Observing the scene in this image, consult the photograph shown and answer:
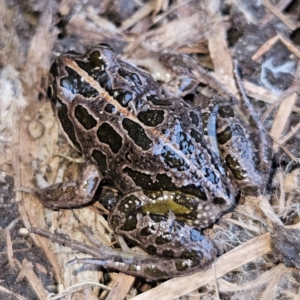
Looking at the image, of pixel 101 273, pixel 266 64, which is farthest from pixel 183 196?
pixel 266 64

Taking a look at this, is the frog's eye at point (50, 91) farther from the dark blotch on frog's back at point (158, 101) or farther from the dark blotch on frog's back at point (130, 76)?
the dark blotch on frog's back at point (158, 101)

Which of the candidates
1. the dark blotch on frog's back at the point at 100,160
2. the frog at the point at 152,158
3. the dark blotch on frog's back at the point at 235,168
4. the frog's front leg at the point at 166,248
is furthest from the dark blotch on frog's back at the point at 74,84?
the dark blotch on frog's back at the point at 235,168

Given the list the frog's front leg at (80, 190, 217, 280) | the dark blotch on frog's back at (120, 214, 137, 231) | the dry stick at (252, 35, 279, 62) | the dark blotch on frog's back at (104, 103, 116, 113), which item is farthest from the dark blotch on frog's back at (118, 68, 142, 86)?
the dry stick at (252, 35, 279, 62)

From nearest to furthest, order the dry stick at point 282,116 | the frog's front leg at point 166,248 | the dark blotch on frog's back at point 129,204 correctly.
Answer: the frog's front leg at point 166,248, the dark blotch on frog's back at point 129,204, the dry stick at point 282,116

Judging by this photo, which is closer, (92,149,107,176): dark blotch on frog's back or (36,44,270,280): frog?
(36,44,270,280): frog

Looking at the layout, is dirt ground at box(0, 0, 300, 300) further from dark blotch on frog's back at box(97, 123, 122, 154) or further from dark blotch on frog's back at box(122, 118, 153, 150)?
dark blotch on frog's back at box(122, 118, 153, 150)

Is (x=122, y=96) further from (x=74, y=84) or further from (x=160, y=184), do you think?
(x=160, y=184)

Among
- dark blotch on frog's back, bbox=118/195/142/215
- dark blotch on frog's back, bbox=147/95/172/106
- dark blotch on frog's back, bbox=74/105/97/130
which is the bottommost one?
dark blotch on frog's back, bbox=118/195/142/215

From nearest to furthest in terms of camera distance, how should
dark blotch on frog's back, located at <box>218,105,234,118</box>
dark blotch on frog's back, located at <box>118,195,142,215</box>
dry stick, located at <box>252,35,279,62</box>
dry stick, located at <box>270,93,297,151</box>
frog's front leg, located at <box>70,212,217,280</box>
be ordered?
frog's front leg, located at <box>70,212,217,280</box>, dark blotch on frog's back, located at <box>118,195,142,215</box>, dark blotch on frog's back, located at <box>218,105,234,118</box>, dry stick, located at <box>270,93,297,151</box>, dry stick, located at <box>252,35,279,62</box>

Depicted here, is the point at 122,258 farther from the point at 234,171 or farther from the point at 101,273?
the point at 234,171
